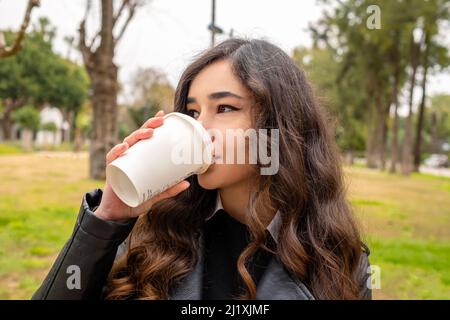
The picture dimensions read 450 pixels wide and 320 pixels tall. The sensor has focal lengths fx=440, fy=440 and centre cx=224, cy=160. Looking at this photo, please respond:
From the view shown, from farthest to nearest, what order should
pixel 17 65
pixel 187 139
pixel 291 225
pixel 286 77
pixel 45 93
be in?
pixel 45 93, pixel 17 65, pixel 286 77, pixel 291 225, pixel 187 139

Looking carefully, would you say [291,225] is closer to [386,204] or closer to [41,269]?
[41,269]

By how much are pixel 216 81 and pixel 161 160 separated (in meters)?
0.35

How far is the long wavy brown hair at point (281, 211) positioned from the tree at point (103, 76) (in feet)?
29.2

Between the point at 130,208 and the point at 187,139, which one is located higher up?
the point at 187,139

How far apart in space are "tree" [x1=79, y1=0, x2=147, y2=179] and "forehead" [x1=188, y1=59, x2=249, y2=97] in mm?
8871

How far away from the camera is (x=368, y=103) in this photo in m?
26.4

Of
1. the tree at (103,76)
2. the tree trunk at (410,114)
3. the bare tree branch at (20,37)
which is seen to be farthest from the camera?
the tree trunk at (410,114)

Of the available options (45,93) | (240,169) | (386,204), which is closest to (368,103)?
(386,204)

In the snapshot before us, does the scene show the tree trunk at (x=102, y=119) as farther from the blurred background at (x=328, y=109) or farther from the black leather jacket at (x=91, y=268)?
the black leather jacket at (x=91, y=268)

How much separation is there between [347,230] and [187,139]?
0.57 meters

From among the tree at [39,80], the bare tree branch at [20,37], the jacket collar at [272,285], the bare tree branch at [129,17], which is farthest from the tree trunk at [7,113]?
the jacket collar at [272,285]

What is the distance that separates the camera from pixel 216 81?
1.36 metres

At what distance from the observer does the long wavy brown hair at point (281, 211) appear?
126 cm

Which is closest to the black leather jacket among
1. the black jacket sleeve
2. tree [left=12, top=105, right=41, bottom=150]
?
the black jacket sleeve
